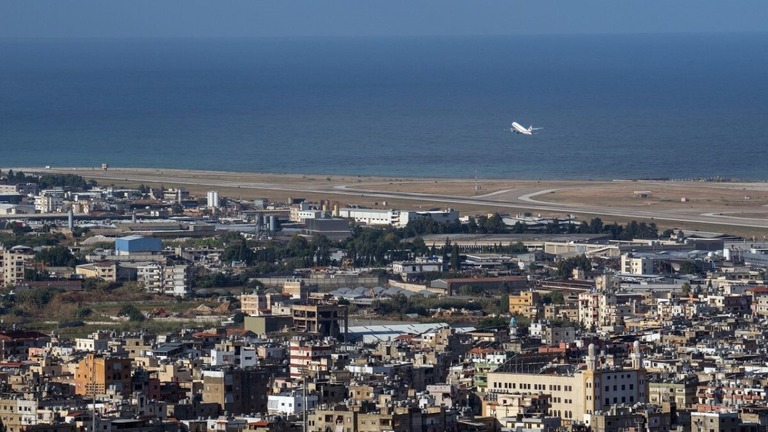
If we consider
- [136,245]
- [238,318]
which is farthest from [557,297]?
[136,245]

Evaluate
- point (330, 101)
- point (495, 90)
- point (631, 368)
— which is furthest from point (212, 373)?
point (495, 90)

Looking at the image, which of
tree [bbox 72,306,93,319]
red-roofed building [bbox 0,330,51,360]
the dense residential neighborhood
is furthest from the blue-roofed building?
red-roofed building [bbox 0,330,51,360]

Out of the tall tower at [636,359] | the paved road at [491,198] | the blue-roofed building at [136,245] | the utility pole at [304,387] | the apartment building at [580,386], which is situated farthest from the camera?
A: the paved road at [491,198]

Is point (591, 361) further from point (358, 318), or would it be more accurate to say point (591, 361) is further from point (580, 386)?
point (358, 318)

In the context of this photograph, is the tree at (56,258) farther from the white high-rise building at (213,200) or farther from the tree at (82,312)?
the white high-rise building at (213,200)

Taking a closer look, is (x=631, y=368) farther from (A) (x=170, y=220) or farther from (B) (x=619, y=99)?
(B) (x=619, y=99)

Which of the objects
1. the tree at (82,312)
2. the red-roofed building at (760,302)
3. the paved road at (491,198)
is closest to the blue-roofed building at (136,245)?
the tree at (82,312)
